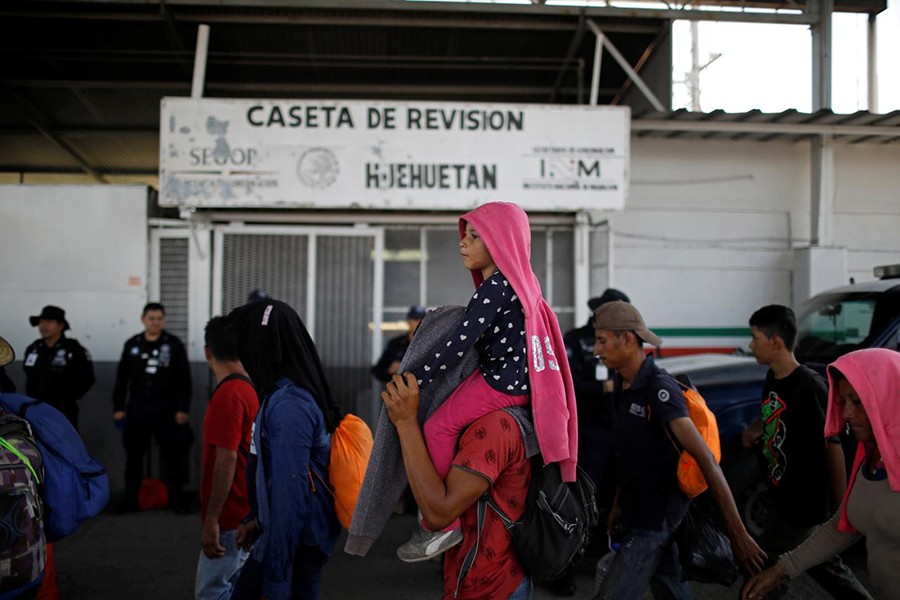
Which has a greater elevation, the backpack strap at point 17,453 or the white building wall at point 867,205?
the white building wall at point 867,205

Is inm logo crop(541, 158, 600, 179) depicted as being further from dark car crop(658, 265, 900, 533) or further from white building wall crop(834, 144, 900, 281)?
white building wall crop(834, 144, 900, 281)

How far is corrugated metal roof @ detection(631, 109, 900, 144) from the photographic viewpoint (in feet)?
27.6

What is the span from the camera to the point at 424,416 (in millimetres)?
2123

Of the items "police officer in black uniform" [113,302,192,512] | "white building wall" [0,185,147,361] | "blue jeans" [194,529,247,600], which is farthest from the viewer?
"white building wall" [0,185,147,361]

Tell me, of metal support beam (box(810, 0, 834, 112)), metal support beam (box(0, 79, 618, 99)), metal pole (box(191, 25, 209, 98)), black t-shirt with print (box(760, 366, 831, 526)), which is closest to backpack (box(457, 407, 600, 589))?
black t-shirt with print (box(760, 366, 831, 526))

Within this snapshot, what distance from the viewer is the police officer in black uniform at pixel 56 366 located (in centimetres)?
679

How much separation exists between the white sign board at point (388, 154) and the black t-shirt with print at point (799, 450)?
12.1 feet

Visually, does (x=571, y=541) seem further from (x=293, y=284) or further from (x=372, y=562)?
(x=293, y=284)

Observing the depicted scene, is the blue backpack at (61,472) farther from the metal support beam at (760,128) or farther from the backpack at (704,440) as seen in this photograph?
the metal support beam at (760,128)

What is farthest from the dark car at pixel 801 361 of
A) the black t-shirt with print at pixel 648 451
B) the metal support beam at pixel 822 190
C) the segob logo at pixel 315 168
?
the segob logo at pixel 315 168

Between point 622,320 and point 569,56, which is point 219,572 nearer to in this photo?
point 622,320

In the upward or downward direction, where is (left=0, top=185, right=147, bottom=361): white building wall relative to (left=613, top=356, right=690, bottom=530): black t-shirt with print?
upward

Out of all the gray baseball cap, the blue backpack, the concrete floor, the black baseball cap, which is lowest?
the concrete floor

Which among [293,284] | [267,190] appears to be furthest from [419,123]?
[293,284]
